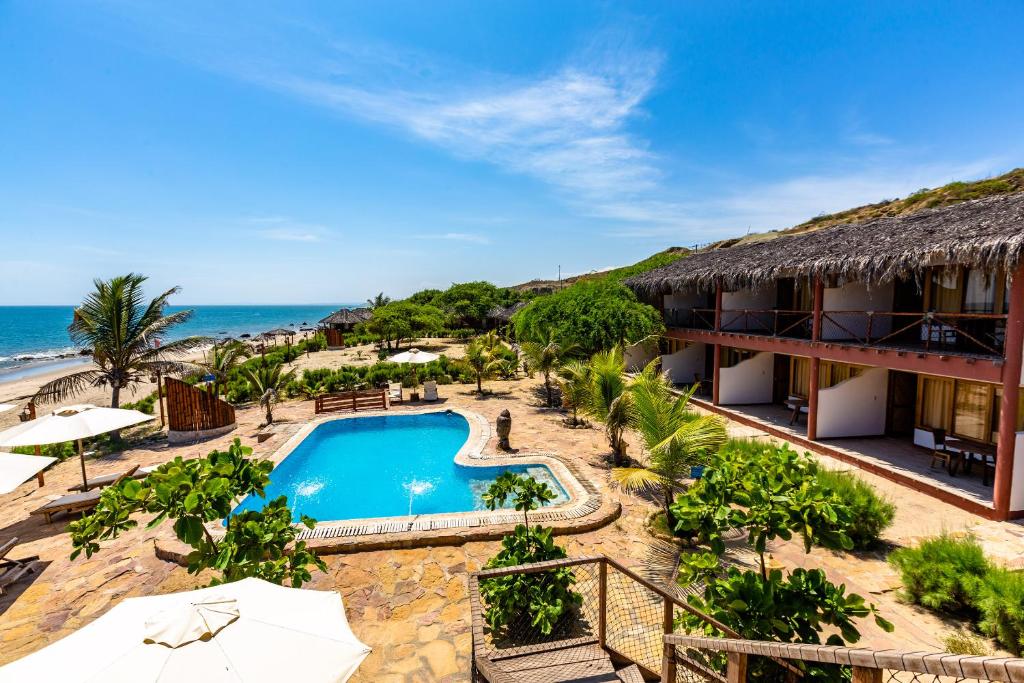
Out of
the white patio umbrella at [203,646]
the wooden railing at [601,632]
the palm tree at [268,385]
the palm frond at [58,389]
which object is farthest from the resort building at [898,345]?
the palm frond at [58,389]

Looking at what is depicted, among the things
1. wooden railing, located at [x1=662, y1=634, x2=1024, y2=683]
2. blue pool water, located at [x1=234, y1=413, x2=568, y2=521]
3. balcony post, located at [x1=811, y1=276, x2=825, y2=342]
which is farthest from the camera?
balcony post, located at [x1=811, y1=276, x2=825, y2=342]

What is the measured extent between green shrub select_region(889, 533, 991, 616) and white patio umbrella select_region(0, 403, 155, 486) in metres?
13.6

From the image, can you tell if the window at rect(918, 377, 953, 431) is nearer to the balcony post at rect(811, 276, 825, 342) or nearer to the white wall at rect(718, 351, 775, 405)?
the balcony post at rect(811, 276, 825, 342)

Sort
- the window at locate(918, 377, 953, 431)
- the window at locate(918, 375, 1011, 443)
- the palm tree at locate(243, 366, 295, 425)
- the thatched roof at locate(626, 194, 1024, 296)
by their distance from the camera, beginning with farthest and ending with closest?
the palm tree at locate(243, 366, 295, 425) → the window at locate(918, 377, 953, 431) → the window at locate(918, 375, 1011, 443) → the thatched roof at locate(626, 194, 1024, 296)

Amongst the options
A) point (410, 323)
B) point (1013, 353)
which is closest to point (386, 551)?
point (1013, 353)

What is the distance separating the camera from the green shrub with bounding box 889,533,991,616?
5.90 meters

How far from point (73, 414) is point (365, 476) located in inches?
238

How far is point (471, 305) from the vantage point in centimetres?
4384

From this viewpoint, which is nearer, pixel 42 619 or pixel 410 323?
pixel 42 619

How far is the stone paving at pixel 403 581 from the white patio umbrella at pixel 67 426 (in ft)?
5.28

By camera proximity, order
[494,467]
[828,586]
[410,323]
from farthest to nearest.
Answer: [410,323] < [494,467] < [828,586]

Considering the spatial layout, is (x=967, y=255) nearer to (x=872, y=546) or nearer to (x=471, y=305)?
(x=872, y=546)

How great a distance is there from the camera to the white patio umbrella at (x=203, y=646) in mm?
2908

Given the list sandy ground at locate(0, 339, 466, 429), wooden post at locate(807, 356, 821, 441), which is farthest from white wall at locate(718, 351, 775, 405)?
sandy ground at locate(0, 339, 466, 429)
